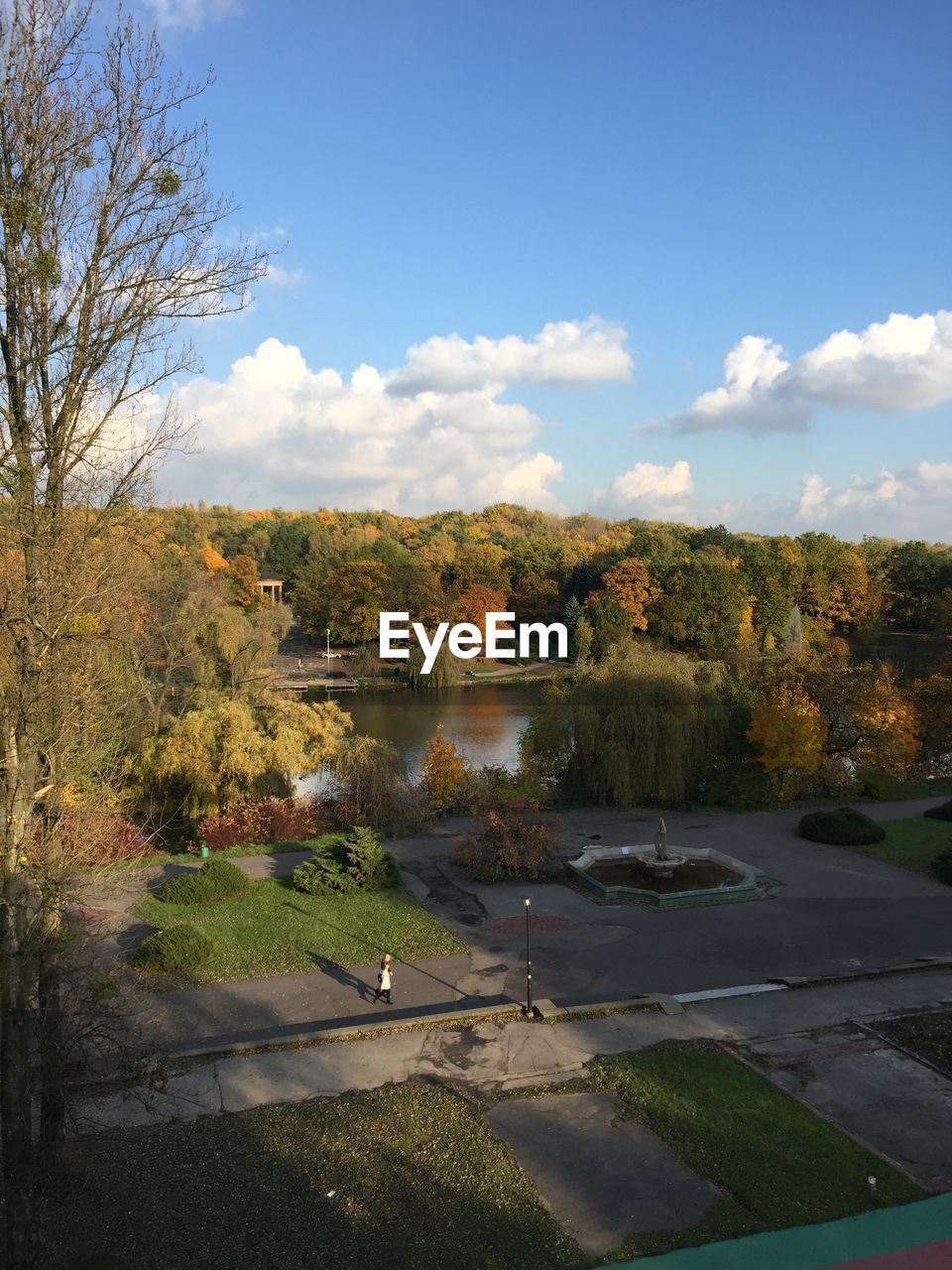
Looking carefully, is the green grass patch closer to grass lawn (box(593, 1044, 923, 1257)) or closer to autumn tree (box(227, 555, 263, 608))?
grass lawn (box(593, 1044, 923, 1257))

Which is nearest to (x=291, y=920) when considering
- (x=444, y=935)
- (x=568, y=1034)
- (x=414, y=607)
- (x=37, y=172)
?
(x=444, y=935)

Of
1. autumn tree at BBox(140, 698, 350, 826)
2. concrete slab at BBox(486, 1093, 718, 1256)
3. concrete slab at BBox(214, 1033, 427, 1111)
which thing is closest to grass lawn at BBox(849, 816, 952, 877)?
concrete slab at BBox(486, 1093, 718, 1256)

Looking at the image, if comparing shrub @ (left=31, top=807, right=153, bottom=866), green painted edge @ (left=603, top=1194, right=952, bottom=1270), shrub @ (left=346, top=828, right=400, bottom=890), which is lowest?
green painted edge @ (left=603, top=1194, right=952, bottom=1270)

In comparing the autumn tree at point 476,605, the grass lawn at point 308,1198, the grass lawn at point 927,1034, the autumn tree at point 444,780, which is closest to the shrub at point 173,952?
the grass lawn at point 308,1198

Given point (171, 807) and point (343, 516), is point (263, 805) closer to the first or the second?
point (171, 807)

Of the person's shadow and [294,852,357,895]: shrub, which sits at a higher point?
[294,852,357,895]: shrub
